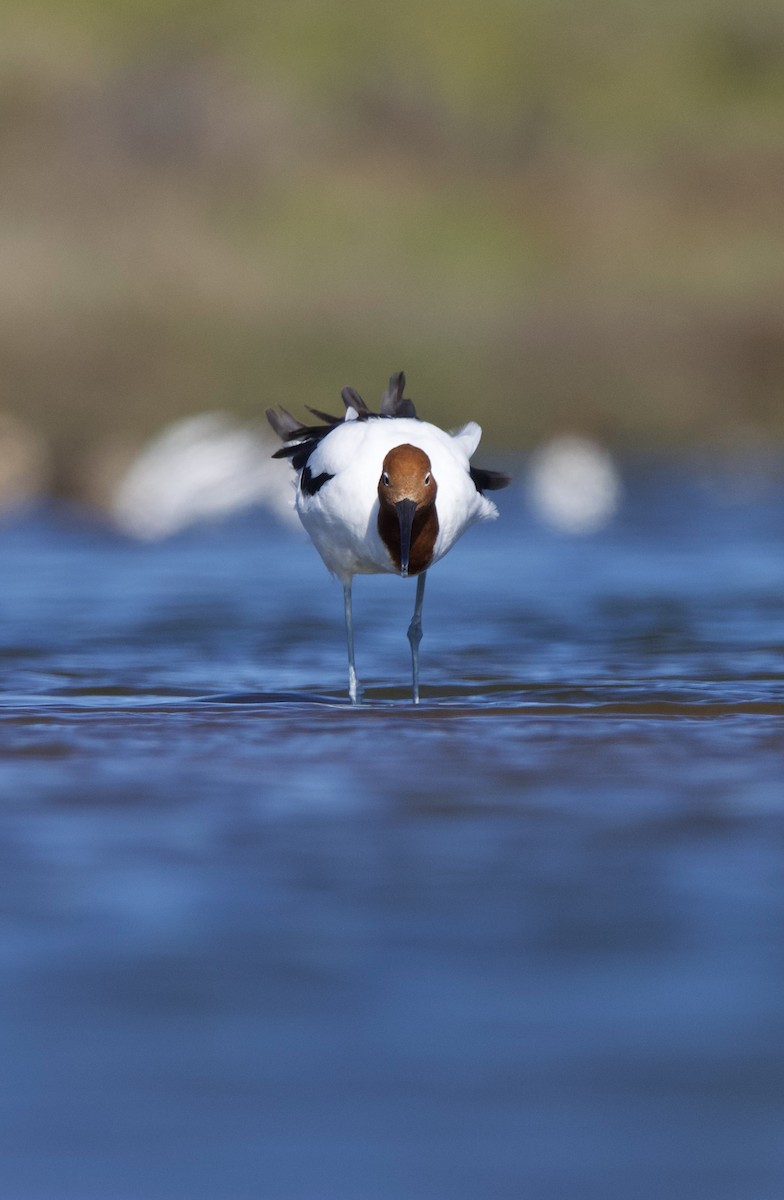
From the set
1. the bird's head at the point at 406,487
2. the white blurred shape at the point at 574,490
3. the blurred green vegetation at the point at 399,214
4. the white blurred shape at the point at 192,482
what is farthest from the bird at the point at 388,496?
the blurred green vegetation at the point at 399,214

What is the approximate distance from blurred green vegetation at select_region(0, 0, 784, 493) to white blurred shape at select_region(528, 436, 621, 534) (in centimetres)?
424

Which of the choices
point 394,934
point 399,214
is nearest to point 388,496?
point 394,934

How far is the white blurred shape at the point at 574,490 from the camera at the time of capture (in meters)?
14.6

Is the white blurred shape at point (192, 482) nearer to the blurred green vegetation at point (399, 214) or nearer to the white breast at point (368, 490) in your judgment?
the blurred green vegetation at point (399, 214)

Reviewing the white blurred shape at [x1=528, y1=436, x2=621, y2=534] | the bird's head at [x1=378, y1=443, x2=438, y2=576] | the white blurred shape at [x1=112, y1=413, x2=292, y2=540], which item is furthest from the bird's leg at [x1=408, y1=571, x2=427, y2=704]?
the white blurred shape at [x1=528, y1=436, x2=621, y2=534]

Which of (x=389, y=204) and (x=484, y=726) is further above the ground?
(x=389, y=204)

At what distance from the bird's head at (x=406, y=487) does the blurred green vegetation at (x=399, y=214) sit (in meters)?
10.4

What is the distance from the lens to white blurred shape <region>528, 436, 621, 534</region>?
47.8 feet

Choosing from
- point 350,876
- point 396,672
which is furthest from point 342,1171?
point 396,672

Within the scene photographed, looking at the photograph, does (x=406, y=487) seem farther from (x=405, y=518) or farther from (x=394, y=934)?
(x=394, y=934)

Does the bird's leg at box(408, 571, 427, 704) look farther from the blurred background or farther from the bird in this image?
the blurred background

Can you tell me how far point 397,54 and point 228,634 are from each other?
29983 mm

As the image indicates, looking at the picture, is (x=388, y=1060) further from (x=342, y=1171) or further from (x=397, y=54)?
(x=397, y=54)

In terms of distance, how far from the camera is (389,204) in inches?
1193
